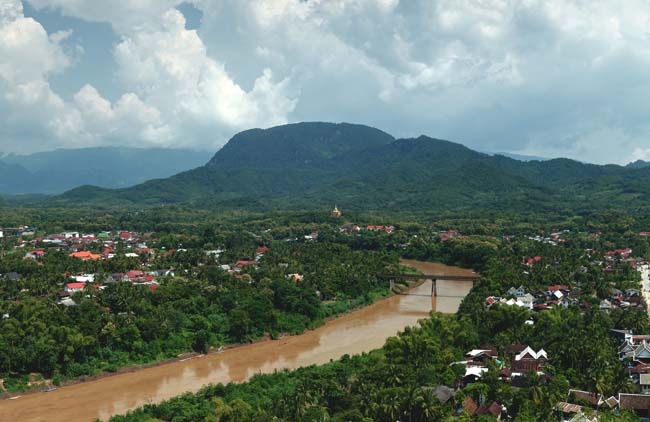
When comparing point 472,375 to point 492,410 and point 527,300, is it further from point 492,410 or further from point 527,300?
point 527,300

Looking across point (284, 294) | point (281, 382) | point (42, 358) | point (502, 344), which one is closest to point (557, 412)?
point (502, 344)

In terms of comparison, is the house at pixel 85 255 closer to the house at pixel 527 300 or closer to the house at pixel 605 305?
the house at pixel 527 300

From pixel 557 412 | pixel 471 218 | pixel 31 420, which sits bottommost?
pixel 31 420

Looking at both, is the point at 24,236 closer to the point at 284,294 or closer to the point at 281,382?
the point at 284,294

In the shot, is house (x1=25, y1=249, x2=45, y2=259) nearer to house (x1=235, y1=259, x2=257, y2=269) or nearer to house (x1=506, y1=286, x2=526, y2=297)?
house (x1=235, y1=259, x2=257, y2=269)

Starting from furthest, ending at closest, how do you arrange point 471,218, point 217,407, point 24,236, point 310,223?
point 471,218 → point 310,223 → point 24,236 → point 217,407

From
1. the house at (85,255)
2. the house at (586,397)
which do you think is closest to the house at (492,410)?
the house at (586,397)

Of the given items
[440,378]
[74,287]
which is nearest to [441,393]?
[440,378]

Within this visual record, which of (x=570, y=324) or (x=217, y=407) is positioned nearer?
(x=217, y=407)

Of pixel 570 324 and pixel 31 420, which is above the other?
pixel 570 324
